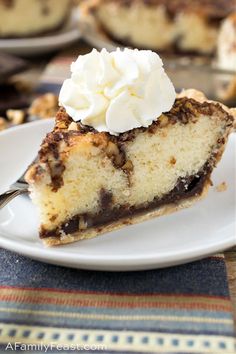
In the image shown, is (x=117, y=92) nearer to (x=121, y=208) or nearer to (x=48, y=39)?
(x=121, y=208)

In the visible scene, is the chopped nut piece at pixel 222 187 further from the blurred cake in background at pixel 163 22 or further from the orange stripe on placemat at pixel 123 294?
the blurred cake in background at pixel 163 22

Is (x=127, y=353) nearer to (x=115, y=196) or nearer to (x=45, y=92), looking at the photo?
(x=115, y=196)

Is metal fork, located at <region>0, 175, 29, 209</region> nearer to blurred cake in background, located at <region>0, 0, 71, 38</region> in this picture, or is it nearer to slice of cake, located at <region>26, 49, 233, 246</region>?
slice of cake, located at <region>26, 49, 233, 246</region>

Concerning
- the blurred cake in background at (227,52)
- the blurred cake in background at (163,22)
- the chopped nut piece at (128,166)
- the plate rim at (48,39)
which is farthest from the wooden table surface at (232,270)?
the plate rim at (48,39)

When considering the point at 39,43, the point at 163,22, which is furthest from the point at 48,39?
the point at 163,22

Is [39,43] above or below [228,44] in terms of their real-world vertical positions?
below

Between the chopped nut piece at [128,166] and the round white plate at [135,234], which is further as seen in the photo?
the chopped nut piece at [128,166]

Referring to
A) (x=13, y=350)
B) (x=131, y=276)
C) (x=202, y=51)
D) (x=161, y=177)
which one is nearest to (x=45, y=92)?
(x=202, y=51)
